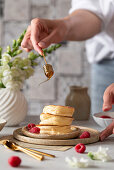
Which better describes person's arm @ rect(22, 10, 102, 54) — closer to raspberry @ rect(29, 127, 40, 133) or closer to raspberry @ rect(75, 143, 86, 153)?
raspberry @ rect(29, 127, 40, 133)

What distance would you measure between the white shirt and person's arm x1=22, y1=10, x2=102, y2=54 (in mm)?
56

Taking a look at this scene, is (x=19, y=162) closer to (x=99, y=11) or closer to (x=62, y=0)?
(x=99, y=11)

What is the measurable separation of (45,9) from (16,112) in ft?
6.98

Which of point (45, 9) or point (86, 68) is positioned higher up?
point (45, 9)

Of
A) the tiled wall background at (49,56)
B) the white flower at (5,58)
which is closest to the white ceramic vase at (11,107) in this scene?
the white flower at (5,58)

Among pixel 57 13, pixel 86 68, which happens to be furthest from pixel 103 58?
pixel 57 13

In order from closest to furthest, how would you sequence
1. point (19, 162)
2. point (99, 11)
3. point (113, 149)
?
1. point (19, 162)
2. point (113, 149)
3. point (99, 11)

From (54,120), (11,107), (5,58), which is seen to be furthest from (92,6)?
(54,120)

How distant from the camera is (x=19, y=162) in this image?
861 mm

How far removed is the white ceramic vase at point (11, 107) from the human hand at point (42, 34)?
252 mm

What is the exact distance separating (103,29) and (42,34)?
816 mm

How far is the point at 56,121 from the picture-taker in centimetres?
113

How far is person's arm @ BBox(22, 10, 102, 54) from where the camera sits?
1.44m

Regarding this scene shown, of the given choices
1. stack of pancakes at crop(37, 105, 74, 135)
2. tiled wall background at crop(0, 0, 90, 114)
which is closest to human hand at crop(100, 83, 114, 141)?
stack of pancakes at crop(37, 105, 74, 135)
